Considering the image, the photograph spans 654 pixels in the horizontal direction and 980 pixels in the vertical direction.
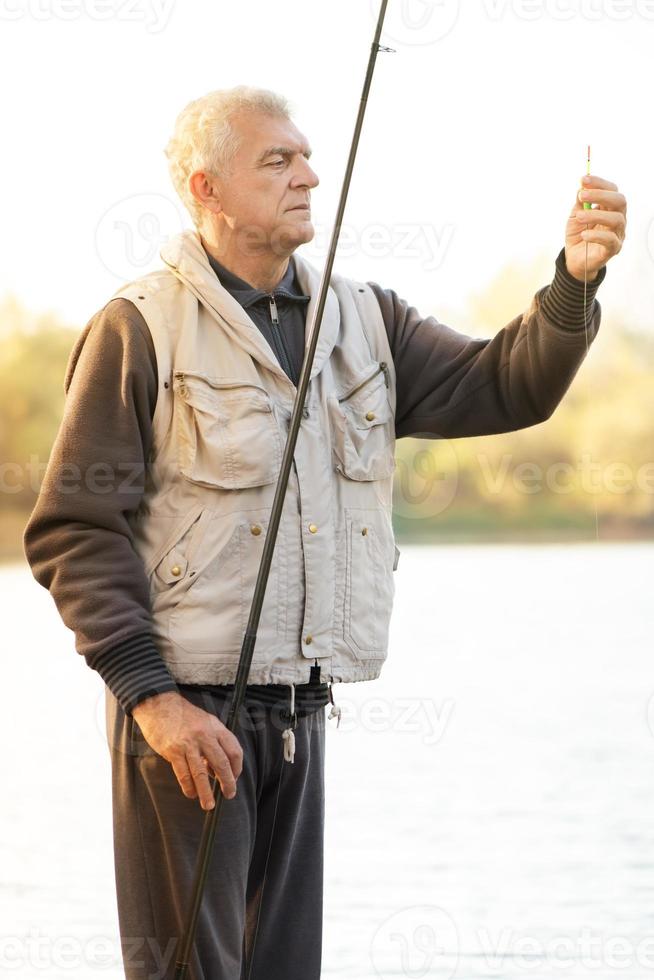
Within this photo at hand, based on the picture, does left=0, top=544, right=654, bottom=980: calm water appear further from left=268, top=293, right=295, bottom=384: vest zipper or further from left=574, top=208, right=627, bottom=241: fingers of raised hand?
left=574, top=208, right=627, bottom=241: fingers of raised hand

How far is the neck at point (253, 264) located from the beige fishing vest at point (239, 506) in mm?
38

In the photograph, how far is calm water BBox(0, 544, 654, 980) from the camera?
9.28ft

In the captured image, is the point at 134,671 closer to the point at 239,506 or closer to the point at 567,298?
the point at 239,506

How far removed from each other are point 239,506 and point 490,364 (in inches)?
16.4

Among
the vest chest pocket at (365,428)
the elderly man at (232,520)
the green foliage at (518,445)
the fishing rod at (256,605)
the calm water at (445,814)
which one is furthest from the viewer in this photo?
the green foliage at (518,445)

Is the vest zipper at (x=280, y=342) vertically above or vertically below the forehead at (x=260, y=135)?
below

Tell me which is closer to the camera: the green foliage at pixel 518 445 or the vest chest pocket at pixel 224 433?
the vest chest pocket at pixel 224 433

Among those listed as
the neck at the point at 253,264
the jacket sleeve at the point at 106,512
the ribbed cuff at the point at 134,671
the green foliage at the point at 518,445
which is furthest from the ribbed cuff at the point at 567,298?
the green foliage at the point at 518,445

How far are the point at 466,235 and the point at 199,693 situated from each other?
12583 millimetres

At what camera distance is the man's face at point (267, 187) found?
186 centimetres

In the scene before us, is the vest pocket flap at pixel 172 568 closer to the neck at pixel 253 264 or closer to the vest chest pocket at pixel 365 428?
the vest chest pocket at pixel 365 428

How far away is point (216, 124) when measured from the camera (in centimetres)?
189

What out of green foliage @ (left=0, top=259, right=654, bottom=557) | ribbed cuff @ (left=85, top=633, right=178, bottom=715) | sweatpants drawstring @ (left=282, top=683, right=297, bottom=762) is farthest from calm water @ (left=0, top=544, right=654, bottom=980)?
green foliage @ (left=0, top=259, right=654, bottom=557)

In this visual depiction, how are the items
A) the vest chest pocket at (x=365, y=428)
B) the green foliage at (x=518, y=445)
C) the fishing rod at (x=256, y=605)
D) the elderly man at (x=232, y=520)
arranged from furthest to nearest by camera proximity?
the green foliage at (x=518, y=445) → the vest chest pocket at (x=365, y=428) → the elderly man at (x=232, y=520) → the fishing rod at (x=256, y=605)
